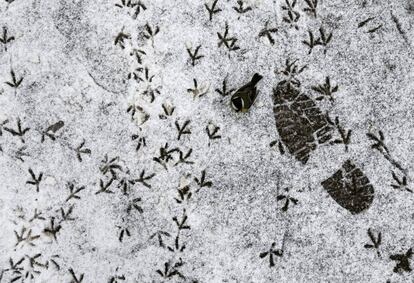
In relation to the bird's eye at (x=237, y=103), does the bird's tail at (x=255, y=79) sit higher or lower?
higher

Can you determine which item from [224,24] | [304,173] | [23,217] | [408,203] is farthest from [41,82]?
[408,203]

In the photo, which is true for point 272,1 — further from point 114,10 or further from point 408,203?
point 408,203

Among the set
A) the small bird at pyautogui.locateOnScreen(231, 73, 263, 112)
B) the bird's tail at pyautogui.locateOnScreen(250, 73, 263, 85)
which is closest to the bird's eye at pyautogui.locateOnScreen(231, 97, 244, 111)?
the small bird at pyautogui.locateOnScreen(231, 73, 263, 112)

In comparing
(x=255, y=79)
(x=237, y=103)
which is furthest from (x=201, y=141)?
(x=255, y=79)

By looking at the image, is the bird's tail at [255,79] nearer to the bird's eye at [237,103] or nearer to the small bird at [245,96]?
the small bird at [245,96]

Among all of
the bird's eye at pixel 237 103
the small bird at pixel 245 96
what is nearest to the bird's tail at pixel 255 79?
the small bird at pixel 245 96

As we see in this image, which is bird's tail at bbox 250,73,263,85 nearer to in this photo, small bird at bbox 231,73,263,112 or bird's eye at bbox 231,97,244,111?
small bird at bbox 231,73,263,112
